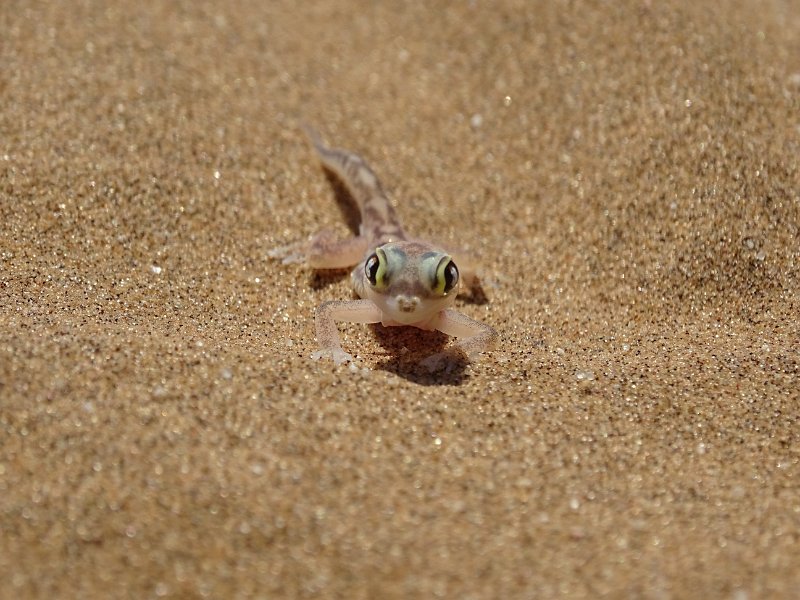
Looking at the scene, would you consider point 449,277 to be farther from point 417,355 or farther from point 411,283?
point 417,355

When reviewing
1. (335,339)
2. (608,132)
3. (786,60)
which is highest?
(786,60)

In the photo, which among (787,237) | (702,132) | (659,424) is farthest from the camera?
(702,132)

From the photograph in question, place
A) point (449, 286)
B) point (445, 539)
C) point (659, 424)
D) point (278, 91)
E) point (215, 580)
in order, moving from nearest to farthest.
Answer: point (215, 580) < point (445, 539) < point (659, 424) < point (449, 286) < point (278, 91)

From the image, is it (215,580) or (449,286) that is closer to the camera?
(215,580)

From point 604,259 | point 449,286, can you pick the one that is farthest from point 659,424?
point 604,259

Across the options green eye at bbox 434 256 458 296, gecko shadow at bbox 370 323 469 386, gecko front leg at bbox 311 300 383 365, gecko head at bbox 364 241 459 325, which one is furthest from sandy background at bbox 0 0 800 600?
green eye at bbox 434 256 458 296

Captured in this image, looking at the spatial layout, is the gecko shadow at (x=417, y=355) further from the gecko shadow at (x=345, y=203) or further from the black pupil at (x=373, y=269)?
the gecko shadow at (x=345, y=203)

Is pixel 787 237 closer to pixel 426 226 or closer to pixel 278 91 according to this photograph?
pixel 426 226

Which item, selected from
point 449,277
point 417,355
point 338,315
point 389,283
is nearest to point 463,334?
point 417,355
